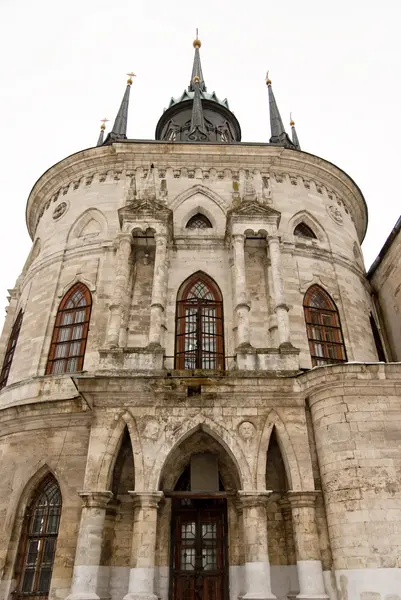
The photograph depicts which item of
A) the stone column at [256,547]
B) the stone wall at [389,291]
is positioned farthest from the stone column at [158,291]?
the stone wall at [389,291]

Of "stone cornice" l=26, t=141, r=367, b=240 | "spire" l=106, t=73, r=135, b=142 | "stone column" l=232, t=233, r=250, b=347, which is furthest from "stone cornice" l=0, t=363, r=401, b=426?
"spire" l=106, t=73, r=135, b=142

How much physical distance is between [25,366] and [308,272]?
8.93m

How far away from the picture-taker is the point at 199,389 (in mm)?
9984

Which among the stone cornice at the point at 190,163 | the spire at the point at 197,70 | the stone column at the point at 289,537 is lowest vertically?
the stone column at the point at 289,537

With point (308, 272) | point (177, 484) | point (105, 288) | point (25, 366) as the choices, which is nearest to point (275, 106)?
point (308, 272)

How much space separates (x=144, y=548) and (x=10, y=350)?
27.7ft

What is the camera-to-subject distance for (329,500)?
8.95m

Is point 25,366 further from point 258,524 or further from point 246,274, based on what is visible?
point 258,524

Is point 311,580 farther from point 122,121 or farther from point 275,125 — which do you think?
point 122,121

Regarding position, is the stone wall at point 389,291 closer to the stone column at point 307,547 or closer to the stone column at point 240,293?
the stone column at point 240,293

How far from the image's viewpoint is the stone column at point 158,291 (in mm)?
11453

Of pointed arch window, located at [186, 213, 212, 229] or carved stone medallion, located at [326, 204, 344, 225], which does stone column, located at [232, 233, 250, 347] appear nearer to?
pointed arch window, located at [186, 213, 212, 229]

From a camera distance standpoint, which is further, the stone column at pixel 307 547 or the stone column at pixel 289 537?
the stone column at pixel 289 537

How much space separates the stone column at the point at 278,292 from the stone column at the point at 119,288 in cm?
409
